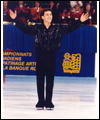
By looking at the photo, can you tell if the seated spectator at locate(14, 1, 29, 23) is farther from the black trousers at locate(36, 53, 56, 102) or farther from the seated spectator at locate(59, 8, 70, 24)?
the black trousers at locate(36, 53, 56, 102)

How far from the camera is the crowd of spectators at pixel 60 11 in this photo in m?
8.07

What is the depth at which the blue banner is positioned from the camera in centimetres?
784

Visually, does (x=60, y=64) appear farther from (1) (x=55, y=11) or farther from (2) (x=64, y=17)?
(1) (x=55, y=11)

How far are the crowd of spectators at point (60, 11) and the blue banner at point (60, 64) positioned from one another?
1.19 m

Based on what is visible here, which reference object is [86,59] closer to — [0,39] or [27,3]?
[27,3]

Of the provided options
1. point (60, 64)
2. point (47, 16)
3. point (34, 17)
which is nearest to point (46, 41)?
point (47, 16)

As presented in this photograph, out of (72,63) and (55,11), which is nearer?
(72,63)

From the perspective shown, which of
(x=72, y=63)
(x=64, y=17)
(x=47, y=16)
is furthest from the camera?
(x=64, y=17)

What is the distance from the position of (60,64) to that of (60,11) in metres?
1.86

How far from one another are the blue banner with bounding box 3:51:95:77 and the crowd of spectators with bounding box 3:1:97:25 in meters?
1.19

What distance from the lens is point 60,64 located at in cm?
798

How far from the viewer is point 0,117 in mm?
2600

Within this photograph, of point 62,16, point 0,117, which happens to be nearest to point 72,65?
point 62,16

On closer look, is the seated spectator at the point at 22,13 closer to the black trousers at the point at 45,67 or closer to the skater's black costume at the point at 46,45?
the skater's black costume at the point at 46,45
